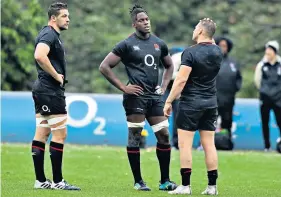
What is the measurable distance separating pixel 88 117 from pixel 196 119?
Answer: 8.85 m

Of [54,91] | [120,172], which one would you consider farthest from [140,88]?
[120,172]

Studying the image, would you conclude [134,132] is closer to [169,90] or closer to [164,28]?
[169,90]

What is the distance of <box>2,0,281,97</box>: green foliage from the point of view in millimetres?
34406

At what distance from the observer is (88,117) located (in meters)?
20.8

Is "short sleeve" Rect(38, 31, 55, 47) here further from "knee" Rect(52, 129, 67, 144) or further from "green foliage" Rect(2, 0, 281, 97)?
"green foliage" Rect(2, 0, 281, 97)

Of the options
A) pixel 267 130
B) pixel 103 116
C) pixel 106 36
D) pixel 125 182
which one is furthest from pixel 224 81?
pixel 106 36

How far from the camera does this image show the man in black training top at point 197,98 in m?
12.1

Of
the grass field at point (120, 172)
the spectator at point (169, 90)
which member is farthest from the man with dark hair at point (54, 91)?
the spectator at point (169, 90)

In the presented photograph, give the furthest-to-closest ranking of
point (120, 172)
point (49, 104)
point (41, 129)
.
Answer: point (120, 172), point (41, 129), point (49, 104)

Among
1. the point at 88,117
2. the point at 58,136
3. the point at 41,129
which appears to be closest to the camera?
the point at 58,136

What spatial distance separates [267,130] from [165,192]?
8140mm

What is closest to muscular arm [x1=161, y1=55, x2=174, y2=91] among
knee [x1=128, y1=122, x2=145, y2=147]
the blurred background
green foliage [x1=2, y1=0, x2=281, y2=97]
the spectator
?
knee [x1=128, y1=122, x2=145, y2=147]

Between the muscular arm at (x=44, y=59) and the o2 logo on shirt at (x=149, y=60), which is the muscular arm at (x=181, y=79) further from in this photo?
the muscular arm at (x=44, y=59)

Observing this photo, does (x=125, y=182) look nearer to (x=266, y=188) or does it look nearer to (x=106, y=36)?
(x=266, y=188)
